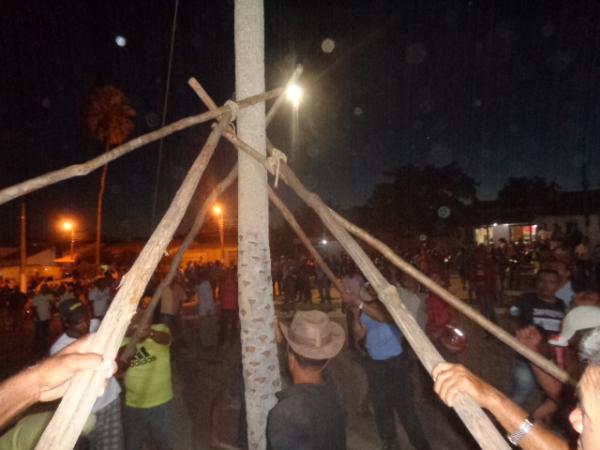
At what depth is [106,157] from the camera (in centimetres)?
232

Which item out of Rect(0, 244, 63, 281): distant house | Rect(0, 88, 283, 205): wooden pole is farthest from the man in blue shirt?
Rect(0, 244, 63, 281): distant house

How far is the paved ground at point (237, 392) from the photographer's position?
5.54 meters

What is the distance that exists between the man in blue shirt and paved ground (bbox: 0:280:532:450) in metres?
0.79

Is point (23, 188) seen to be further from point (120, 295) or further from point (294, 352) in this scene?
point (294, 352)

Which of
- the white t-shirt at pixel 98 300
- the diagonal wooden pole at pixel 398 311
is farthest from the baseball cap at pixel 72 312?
the white t-shirt at pixel 98 300

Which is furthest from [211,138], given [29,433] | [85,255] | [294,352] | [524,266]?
[85,255]

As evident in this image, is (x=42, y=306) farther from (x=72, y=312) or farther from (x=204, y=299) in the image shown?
(x=72, y=312)

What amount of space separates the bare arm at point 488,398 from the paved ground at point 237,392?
2.73 m

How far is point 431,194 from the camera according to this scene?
116 ft

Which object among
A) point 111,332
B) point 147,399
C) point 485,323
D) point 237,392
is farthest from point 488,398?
point 237,392

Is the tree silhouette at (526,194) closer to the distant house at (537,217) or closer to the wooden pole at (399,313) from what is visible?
the distant house at (537,217)

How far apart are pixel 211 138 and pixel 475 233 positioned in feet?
127

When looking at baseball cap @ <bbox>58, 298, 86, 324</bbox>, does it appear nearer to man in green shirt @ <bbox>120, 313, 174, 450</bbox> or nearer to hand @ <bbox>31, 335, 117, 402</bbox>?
man in green shirt @ <bbox>120, 313, 174, 450</bbox>

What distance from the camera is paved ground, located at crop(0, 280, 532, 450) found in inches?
218
